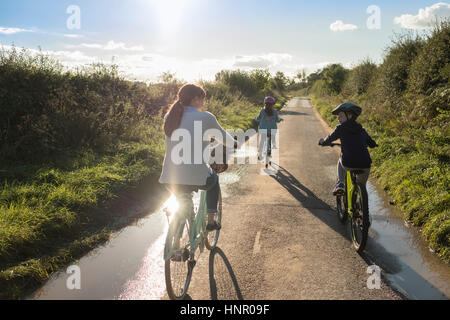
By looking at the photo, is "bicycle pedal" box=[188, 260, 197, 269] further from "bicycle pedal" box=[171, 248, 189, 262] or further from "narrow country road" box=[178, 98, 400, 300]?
"bicycle pedal" box=[171, 248, 189, 262]

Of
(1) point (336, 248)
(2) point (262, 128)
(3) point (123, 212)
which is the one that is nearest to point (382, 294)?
(1) point (336, 248)

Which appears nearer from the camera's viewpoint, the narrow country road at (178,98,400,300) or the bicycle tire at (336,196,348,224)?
the narrow country road at (178,98,400,300)

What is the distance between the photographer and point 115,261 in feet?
14.0

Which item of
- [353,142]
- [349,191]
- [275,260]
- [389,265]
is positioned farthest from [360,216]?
[275,260]

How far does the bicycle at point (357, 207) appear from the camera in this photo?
4348 millimetres

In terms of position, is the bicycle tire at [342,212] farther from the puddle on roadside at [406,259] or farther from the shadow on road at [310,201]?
the puddle on roadside at [406,259]

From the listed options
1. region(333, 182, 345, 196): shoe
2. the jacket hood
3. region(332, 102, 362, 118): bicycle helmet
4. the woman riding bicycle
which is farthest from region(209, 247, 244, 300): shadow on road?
region(332, 102, 362, 118): bicycle helmet

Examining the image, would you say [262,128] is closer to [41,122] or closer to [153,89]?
[41,122]

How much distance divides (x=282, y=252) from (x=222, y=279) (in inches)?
41.6

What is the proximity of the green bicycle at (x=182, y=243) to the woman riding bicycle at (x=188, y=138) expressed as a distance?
0.72ft

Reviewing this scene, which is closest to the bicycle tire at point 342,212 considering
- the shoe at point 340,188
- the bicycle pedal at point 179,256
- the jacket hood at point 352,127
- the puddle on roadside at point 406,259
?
the shoe at point 340,188

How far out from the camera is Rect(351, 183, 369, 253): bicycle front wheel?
14.2 ft

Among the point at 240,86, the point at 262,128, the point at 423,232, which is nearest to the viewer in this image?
the point at 423,232
